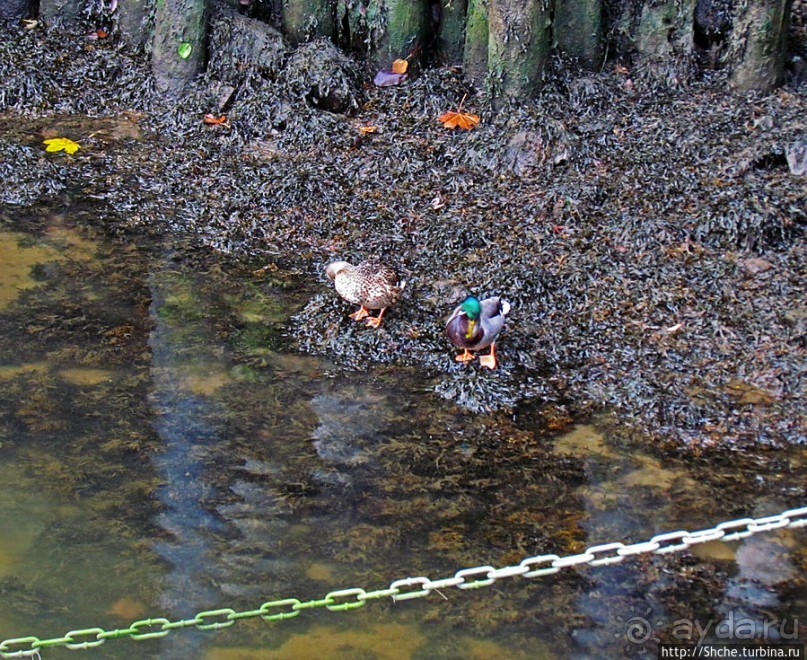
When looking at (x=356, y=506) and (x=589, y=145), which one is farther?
(x=589, y=145)

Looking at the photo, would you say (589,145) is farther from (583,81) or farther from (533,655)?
(533,655)

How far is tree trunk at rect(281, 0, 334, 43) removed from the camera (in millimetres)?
7723

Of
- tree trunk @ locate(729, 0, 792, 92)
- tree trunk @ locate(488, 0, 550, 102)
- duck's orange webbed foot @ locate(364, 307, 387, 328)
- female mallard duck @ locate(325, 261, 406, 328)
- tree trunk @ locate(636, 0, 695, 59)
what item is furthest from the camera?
tree trunk @ locate(636, 0, 695, 59)

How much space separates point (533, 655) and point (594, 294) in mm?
2728

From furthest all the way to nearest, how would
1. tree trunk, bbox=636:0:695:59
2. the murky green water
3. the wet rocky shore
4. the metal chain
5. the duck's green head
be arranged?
tree trunk, bbox=636:0:695:59, the wet rocky shore, the duck's green head, the murky green water, the metal chain

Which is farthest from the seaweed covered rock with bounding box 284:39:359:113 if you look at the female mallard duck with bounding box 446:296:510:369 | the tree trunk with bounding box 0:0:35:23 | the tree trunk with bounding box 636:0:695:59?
the female mallard duck with bounding box 446:296:510:369

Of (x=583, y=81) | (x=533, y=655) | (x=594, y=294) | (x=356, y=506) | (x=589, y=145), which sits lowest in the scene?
(x=533, y=655)

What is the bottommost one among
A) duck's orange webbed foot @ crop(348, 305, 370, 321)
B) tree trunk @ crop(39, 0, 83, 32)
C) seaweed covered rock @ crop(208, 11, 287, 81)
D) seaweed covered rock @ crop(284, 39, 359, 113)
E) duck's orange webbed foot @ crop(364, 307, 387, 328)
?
duck's orange webbed foot @ crop(364, 307, 387, 328)

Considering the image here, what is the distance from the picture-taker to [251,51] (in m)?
7.77

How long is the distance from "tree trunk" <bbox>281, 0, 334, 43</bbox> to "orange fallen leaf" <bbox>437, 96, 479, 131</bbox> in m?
1.42

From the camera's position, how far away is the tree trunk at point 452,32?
7.49 meters

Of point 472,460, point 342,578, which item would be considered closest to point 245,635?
point 342,578

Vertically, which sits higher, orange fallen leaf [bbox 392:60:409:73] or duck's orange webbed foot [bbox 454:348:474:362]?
orange fallen leaf [bbox 392:60:409:73]

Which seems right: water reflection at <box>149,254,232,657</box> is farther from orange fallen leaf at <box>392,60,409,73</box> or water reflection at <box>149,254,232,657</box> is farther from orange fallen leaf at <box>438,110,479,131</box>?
orange fallen leaf at <box>392,60,409,73</box>
